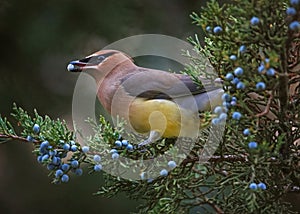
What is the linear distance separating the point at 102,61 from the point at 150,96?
0.75 ft

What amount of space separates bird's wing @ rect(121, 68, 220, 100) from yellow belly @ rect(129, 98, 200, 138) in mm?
29

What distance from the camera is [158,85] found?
2.06 meters

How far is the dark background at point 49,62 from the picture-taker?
3094mm

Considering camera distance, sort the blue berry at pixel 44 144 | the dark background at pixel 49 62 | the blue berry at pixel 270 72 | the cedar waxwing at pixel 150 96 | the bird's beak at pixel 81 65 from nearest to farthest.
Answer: the blue berry at pixel 270 72 < the blue berry at pixel 44 144 < the cedar waxwing at pixel 150 96 < the bird's beak at pixel 81 65 < the dark background at pixel 49 62

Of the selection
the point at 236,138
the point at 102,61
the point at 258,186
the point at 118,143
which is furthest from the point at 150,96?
the point at 258,186

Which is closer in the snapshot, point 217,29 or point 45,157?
point 217,29

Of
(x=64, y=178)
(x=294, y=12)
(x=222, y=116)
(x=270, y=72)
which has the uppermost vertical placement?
(x=294, y=12)

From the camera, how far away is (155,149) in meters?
1.75

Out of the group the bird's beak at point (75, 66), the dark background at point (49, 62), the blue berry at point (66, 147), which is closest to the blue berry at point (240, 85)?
the blue berry at point (66, 147)

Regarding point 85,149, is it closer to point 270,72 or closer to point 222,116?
point 222,116

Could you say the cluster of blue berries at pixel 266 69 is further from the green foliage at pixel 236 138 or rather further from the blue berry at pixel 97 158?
the blue berry at pixel 97 158

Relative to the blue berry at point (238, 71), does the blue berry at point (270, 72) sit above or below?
above

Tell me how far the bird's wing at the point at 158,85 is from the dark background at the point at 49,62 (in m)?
0.96

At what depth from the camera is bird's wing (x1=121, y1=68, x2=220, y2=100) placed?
6.44ft
